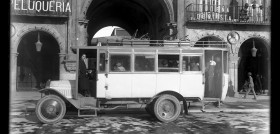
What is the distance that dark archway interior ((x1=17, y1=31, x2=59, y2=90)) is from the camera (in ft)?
71.9

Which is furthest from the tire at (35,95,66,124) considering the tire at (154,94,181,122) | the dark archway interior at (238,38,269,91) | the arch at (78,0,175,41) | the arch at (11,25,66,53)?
the dark archway interior at (238,38,269,91)

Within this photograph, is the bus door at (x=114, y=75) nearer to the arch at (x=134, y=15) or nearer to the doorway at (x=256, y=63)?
the arch at (x=134, y=15)

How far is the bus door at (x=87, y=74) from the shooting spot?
30.5ft

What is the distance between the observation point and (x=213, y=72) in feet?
33.1

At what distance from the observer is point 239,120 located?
9.62 meters

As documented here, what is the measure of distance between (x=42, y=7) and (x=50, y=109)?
10.5 m

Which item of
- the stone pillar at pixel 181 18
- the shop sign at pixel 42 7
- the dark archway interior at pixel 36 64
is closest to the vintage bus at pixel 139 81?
the shop sign at pixel 42 7

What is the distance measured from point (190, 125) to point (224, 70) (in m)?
2.60

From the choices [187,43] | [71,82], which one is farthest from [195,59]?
[71,82]

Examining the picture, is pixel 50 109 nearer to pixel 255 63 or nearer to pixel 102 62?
pixel 102 62

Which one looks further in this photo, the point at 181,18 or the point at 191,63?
the point at 181,18

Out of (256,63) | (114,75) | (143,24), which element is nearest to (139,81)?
(114,75)

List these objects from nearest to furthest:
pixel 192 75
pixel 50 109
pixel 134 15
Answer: pixel 50 109 < pixel 192 75 < pixel 134 15

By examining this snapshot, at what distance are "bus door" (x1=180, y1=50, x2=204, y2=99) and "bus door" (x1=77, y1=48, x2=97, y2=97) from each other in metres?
2.91
